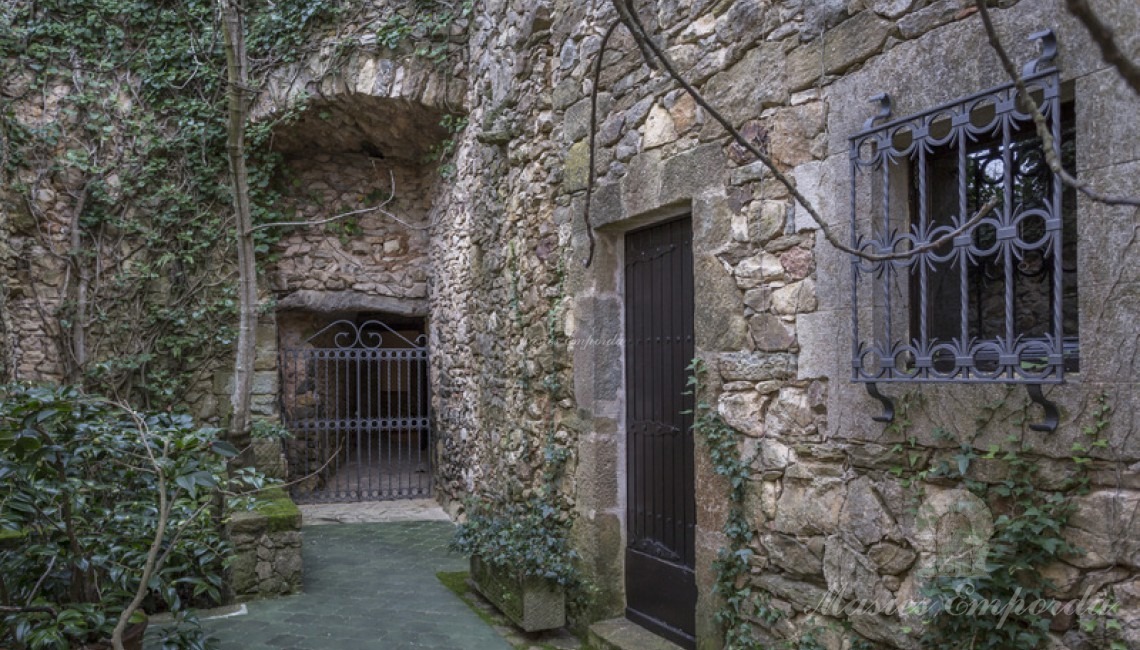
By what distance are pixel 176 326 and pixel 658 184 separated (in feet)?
17.9

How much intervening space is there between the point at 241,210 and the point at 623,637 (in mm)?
3353

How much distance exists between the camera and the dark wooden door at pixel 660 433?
365cm

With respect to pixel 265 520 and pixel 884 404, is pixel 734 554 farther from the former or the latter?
pixel 265 520

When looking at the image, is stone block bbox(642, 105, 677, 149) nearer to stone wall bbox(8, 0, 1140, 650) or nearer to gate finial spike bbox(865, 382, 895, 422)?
stone wall bbox(8, 0, 1140, 650)

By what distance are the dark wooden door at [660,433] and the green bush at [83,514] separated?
1796 mm

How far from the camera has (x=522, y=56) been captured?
4.92m

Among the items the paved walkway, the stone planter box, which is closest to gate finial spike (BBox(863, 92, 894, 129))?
the stone planter box

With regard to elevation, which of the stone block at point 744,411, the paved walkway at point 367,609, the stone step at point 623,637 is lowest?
the paved walkway at point 367,609

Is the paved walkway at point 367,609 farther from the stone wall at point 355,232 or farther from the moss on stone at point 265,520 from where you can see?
the stone wall at point 355,232

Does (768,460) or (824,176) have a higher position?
(824,176)

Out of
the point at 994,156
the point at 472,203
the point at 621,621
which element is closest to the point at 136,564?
the point at 621,621

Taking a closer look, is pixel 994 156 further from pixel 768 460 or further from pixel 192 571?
pixel 192 571

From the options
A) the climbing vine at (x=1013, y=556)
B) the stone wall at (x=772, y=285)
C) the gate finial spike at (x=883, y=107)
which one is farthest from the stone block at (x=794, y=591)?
the gate finial spike at (x=883, y=107)

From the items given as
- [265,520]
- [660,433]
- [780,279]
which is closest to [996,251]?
[780,279]
